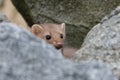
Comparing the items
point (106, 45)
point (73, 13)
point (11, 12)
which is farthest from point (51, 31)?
point (106, 45)

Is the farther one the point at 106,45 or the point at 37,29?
the point at 37,29

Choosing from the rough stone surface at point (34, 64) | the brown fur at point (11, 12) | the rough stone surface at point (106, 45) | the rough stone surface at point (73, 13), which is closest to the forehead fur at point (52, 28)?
the rough stone surface at point (73, 13)

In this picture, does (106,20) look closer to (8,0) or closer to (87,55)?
(87,55)

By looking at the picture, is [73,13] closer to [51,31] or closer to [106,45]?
[51,31]

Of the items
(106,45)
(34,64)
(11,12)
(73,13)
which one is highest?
(34,64)

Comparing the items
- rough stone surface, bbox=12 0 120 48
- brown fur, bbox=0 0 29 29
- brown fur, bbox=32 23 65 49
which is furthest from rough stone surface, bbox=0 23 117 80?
brown fur, bbox=0 0 29 29

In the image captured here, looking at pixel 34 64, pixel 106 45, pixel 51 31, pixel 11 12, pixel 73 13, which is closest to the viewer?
pixel 34 64

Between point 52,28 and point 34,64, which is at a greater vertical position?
point 34,64
